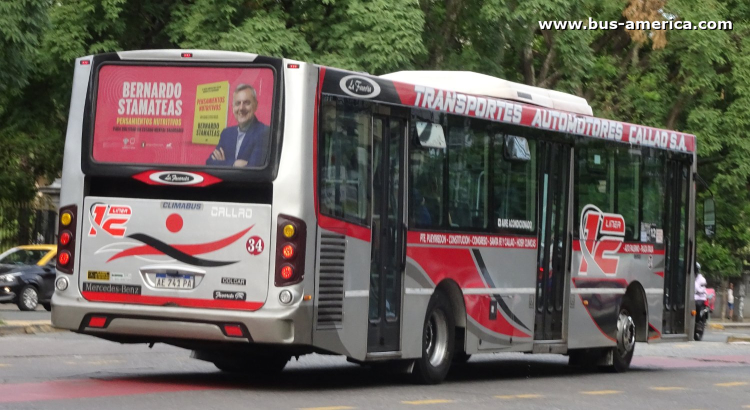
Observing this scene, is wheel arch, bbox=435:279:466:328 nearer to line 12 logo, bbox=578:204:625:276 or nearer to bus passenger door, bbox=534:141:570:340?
bus passenger door, bbox=534:141:570:340

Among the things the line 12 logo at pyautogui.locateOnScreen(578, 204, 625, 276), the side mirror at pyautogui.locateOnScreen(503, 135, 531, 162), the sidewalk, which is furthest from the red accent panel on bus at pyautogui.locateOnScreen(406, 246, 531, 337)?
the sidewalk

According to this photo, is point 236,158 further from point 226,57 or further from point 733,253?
point 733,253

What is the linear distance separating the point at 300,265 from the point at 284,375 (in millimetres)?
3041

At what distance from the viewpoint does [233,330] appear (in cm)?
1201

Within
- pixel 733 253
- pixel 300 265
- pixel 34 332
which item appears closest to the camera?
pixel 300 265

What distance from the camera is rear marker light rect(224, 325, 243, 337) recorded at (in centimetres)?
1199

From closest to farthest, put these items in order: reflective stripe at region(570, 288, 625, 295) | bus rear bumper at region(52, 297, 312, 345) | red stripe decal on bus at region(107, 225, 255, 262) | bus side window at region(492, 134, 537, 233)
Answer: bus rear bumper at region(52, 297, 312, 345) < red stripe decal on bus at region(107, 225, 255, 262) < bus side window at region(492, 134, 537, 233) < reflective stripe at region(570, 288, 625, 295)

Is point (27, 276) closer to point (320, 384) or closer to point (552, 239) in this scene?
point (552, 239)

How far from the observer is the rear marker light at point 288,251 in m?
12.0

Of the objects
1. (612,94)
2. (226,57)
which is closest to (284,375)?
(226,57)

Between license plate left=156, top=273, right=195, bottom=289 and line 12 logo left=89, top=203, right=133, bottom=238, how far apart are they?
0.53 meters

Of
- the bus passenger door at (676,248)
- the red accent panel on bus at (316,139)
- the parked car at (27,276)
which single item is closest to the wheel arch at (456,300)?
the red accent panel on bus at (316,139)

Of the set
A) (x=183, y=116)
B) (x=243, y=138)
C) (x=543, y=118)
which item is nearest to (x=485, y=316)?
(x=543, y=118)

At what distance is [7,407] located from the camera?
1030cm
